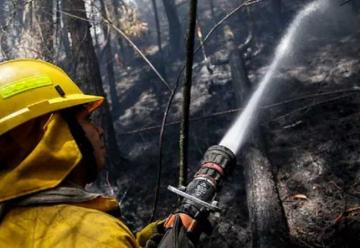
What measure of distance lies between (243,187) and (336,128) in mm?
2114

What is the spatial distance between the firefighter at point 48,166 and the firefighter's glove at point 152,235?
0.53 m

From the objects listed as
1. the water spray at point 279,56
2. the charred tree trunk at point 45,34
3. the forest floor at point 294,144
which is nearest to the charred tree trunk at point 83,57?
the charred tree trunk at point 45,34

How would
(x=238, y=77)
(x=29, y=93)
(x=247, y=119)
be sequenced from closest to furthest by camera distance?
(x=29, y=93), (x=247, y=119), (x=238, y=77)

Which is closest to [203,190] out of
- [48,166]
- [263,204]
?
[48,166]

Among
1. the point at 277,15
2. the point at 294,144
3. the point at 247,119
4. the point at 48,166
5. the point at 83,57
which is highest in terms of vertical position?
the point at 83,57

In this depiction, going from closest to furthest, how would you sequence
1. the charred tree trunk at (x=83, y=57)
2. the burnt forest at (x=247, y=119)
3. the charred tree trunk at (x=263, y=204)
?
the charred tree trunk at (x=263, y=204) < the burnt forest at (x=247, y=119) < the charred tree trunk at (x=83, y=57)

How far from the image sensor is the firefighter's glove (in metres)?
2.36

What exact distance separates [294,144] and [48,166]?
237 inches

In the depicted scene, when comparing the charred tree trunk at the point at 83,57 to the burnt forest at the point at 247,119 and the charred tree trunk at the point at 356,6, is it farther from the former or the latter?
the charred tree trunk at the point at 356,6

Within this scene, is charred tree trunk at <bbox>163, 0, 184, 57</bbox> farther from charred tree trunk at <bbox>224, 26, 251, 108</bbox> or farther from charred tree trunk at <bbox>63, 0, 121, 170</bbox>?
charred tree trunk at <bbox>63, 0, 121, 170</bbox>

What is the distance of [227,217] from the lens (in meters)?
5.90

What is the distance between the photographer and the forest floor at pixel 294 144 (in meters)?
5.38

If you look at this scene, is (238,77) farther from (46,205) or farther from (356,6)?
(46,205)

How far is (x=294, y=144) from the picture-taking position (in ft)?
23.4
